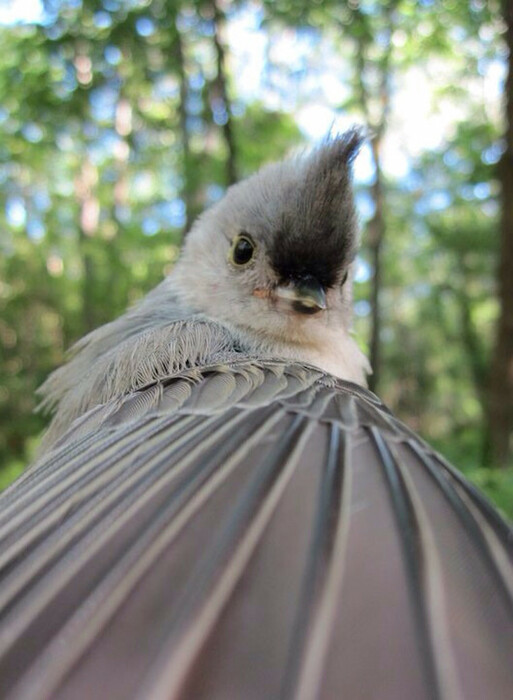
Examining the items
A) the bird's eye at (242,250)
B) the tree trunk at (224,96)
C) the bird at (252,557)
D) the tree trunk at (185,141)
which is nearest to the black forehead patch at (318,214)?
the bird's eye at (242,250)

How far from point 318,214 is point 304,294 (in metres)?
0.38

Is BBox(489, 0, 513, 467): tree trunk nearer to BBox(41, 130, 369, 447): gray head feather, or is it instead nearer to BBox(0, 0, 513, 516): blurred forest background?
BBox(0, 0, 513, 516): blurred forest background

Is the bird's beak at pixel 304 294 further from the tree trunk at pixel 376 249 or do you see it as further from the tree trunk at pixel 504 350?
the tree trunk at pixel 376 249

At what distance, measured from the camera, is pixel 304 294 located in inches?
114

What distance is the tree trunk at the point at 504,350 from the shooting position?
7.80 m

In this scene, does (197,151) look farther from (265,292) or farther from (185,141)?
(265,292)

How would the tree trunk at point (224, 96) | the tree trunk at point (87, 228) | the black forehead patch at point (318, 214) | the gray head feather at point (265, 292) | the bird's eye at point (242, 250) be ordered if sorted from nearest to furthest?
1. the gray head feather at point (265, 292)
2. the black forehead patch at point (318, 214)
3. the bird's eye at point (242, 250)
4. the tree trunk at point (224, 96)
5. the tree trunk at point (87, 228)

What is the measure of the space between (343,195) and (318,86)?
11639mm

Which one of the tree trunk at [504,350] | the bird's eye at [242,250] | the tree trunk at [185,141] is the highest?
the tree trunk at [185,141]

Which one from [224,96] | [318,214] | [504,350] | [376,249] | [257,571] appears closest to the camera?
[257,571]

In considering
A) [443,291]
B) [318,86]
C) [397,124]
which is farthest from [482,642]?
[443,291]

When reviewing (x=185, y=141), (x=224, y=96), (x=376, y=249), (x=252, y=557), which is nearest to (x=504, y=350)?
(x=376, y=249)

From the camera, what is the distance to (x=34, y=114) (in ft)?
29.8

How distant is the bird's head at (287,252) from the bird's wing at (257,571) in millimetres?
1290
